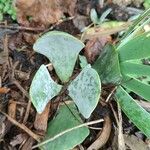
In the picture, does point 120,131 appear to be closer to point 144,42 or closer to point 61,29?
point 144,42

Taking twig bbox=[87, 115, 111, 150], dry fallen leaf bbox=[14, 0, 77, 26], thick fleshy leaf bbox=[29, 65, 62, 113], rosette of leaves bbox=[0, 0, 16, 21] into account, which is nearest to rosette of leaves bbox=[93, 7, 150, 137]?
twig bbox=[87, 115, 111, 150]

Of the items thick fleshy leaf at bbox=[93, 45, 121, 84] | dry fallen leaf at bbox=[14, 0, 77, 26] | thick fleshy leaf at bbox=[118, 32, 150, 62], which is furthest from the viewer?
dry fallen leaf at bbox=[14, 0, 77, 26]

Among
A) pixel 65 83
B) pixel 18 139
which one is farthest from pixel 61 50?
pixel 18 139

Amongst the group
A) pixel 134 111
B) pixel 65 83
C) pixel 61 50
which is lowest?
pixel 134 111

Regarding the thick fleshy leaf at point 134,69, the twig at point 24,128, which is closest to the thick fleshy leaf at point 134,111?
the thick fleshy leaf at point 134,69

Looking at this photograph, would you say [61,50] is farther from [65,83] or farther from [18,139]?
[18,139]

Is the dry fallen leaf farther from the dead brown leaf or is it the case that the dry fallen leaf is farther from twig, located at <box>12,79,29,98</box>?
the dead brown leaf

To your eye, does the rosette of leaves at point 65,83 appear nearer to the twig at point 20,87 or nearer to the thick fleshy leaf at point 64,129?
the thick fleshy leaf at point 64,129
